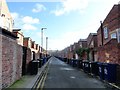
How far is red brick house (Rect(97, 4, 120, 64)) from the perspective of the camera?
15656 mm

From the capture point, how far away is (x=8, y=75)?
10.3 m

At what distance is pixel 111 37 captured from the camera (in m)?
28.5

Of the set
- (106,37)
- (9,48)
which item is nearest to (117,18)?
(106,37)

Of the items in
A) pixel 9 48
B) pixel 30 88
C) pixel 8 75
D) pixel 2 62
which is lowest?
pixel 30 88

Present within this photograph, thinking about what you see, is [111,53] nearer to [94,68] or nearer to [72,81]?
[94,68]

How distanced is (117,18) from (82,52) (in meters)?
12.1

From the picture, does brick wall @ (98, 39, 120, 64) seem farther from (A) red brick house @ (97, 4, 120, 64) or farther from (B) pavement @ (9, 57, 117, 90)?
(B) pavement @ (9, 57, 117, 90)

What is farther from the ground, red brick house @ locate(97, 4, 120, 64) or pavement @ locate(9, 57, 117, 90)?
red brick house @ locate(97, 4, 120, 64)

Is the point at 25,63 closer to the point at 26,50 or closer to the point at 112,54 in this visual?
the point at 26,50

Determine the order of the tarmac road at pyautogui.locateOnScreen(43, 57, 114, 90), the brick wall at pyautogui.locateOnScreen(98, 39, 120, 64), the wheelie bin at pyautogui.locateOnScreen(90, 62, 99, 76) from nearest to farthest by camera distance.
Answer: the tarmac road at pyautogui.locateOnScreen(43, 57, 114, 90) < the brick wall at pyautogui.locateOnScreen(98, 39, 120, 64) < the wheelie bin at pyautogui.locateOnScreen(90, 62, 99, 76)

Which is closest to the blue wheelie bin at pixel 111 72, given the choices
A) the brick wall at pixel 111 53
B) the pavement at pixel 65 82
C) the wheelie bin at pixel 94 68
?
the pavement at pixel 65 82

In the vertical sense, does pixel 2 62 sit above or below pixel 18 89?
above

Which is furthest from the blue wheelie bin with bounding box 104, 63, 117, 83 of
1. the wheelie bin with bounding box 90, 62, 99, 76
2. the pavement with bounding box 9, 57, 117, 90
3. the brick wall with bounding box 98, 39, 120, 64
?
the wheelie bin with bounding box 90, 62, 99, 76

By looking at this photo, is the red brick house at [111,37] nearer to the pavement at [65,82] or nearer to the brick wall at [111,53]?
the brick wall at [111,53]
